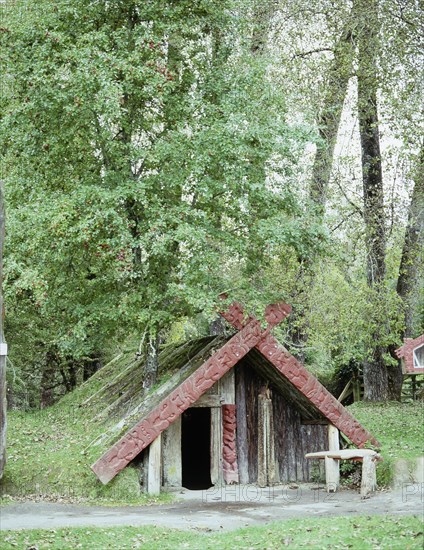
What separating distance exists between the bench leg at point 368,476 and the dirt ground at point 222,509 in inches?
8.5

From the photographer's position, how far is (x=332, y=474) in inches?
704

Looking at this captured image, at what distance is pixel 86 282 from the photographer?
19547 mm

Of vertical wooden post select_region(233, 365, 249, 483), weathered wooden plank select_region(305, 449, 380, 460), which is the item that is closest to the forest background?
vertical wooden post select_region(233, 365, 249, 483)

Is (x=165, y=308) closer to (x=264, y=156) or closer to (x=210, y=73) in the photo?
(x=264, y=156)

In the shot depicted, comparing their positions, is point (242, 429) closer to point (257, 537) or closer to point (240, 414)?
point (240, 414)

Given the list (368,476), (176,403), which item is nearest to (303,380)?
(368,476)

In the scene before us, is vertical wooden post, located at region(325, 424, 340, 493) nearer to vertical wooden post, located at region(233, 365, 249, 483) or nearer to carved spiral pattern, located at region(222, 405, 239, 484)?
vertical wooden post, located at region(233, 365, 249, 483)

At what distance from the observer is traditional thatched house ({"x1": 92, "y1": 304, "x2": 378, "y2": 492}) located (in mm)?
17266

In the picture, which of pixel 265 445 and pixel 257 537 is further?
pixel 265 445

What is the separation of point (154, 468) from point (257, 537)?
517cm

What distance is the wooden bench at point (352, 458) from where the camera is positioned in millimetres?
17047

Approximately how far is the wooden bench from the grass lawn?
11.8ft

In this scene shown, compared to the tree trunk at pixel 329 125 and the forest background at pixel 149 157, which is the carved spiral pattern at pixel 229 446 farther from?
the tree trunk at pixel 329 125

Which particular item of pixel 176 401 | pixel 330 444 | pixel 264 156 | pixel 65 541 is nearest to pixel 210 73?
pixel 264 156
